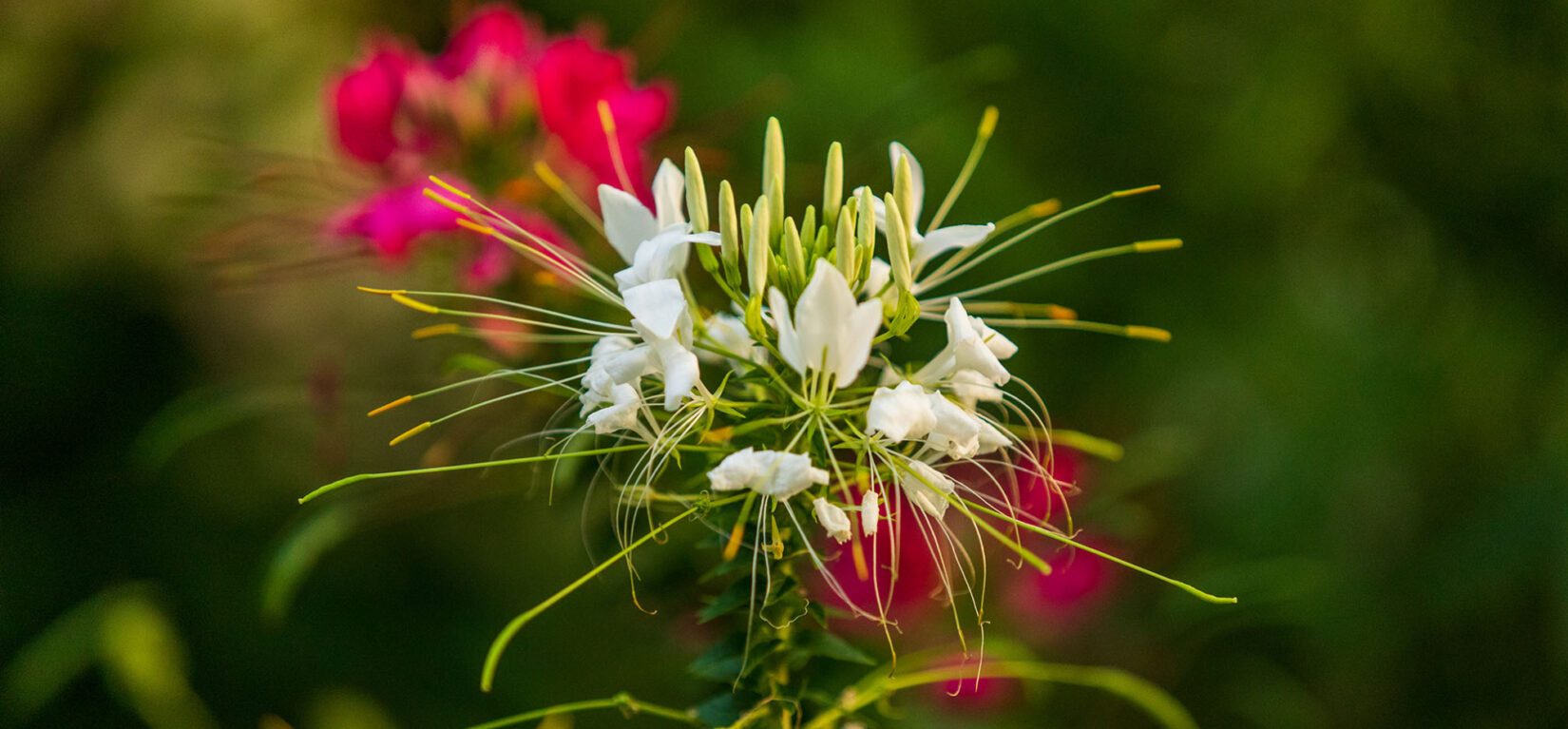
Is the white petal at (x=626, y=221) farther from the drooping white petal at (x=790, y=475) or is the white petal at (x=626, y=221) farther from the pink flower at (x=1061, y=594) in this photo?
the pink flower at (x=1061, y=594)

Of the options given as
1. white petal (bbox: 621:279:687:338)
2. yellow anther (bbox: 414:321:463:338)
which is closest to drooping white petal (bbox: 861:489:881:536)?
white petal (bbox: 621:279:687:338)

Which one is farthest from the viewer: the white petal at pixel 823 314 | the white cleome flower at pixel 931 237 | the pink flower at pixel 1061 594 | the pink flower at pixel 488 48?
the pink flower at pixel 1061 594

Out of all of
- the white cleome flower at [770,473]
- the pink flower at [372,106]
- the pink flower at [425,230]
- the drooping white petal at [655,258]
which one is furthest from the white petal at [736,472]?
the pink flower at [372,106]

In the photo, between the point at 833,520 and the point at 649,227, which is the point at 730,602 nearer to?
the point at 833,520

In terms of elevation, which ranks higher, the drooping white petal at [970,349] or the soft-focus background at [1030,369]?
the drooping white petal at [970,349]

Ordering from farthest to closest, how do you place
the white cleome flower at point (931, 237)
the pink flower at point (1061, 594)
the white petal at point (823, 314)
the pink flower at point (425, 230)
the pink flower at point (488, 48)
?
the pink flower at point (1061, 594)
the pink flower at point (488, 48)
the pink flower at point (425, 230)
the white cleome flower at point (931, 237)
the white petal at point (823, 314)

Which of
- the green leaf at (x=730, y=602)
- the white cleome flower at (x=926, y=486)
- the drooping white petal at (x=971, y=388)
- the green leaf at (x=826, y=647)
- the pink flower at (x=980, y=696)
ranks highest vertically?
the drooping white petal at (x=971, y=388)

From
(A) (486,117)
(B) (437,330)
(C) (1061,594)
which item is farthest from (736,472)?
(C) (1061,594)
